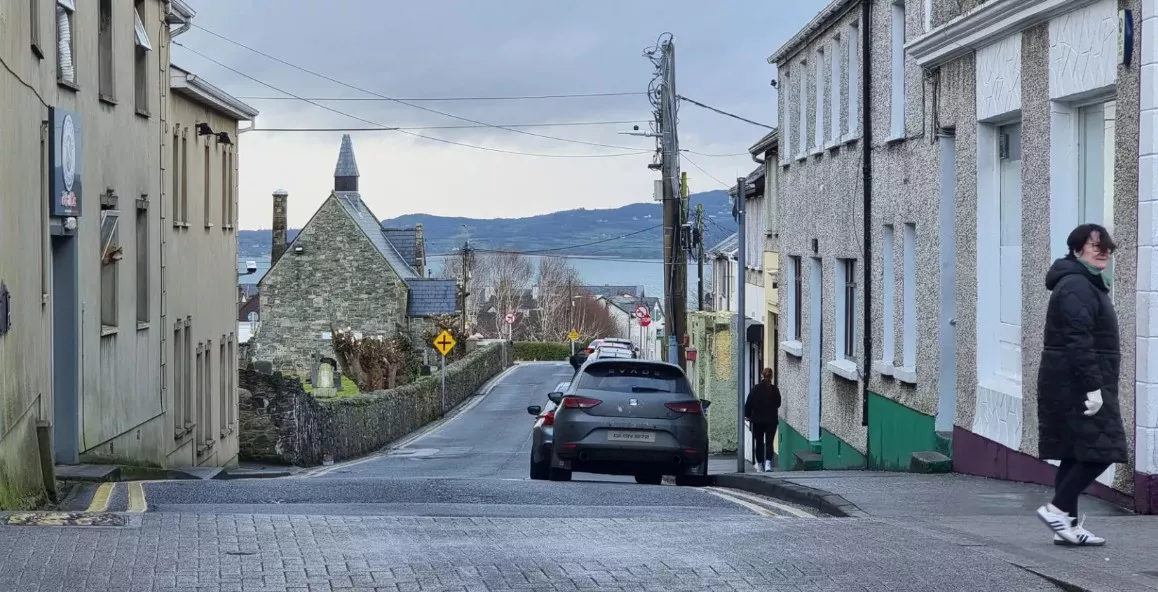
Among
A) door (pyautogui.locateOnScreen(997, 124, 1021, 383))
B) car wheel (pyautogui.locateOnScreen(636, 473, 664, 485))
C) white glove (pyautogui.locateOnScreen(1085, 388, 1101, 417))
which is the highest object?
door (pyautogui.locateOnScreen(997, 124, 1021, 383))

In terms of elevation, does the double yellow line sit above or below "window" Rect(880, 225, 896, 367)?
below

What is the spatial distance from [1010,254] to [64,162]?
898cm

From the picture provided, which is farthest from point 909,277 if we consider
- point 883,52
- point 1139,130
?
point 1139,130

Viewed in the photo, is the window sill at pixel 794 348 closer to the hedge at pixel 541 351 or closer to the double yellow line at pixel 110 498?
the double yellow line at pixel 110 498

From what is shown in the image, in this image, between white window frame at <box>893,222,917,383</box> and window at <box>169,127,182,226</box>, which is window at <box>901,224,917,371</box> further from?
window at <box>169,127,182,226</box>

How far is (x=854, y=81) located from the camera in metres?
20.5

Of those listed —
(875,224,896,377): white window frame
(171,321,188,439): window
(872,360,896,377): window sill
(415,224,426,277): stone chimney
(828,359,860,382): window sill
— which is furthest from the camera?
(415,224,426,277): stone chimney

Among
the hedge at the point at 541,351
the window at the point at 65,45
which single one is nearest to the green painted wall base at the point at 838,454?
the window at the point at 65,45

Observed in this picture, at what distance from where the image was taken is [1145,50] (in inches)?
385

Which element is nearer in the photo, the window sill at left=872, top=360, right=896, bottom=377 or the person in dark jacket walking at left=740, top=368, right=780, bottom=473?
the window sill at left=872, top=360, right=896, bottom=377

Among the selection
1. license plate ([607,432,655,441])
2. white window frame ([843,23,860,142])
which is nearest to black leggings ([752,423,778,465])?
white window frame ([843,23,860,142])

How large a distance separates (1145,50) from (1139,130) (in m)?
0.51

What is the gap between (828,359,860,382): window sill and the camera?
2003 centimetres

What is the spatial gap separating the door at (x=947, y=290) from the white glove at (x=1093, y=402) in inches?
292
